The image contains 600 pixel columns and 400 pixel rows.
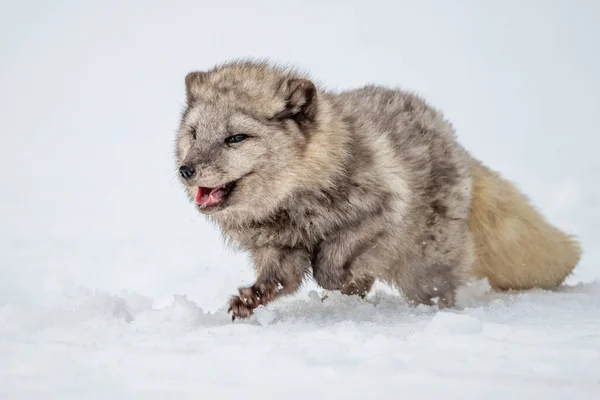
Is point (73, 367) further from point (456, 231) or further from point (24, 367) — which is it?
point (456, 231)

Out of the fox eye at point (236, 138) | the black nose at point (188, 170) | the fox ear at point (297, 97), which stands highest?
the fox ear at point (297, 97)

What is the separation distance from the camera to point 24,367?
3.74 m

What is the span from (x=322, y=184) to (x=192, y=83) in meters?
1.26

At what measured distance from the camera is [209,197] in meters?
5.31

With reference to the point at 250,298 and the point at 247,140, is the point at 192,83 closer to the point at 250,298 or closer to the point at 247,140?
the point at 247,140

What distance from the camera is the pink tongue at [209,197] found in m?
5.30

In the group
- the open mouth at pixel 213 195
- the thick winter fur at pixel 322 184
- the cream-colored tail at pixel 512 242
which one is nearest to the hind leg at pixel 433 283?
the thick winter fur at pixel 322 184

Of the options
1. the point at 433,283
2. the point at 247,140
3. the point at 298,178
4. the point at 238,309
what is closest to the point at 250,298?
the point at 238,309

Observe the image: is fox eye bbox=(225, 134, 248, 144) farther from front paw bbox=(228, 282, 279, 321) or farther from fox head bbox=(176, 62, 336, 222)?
front paw bbox=(228, 282, 279, 321)

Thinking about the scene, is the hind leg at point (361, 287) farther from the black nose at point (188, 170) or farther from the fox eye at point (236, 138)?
the black nose at point (188, 170)

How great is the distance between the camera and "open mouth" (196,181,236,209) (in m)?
5.30

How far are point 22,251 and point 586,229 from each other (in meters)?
7.35

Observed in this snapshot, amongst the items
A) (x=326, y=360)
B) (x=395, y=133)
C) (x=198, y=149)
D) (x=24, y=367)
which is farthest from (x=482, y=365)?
(x=395, y=133)

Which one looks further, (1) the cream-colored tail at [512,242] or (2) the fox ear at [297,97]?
(1) the cream-colored tail at [512,242]
